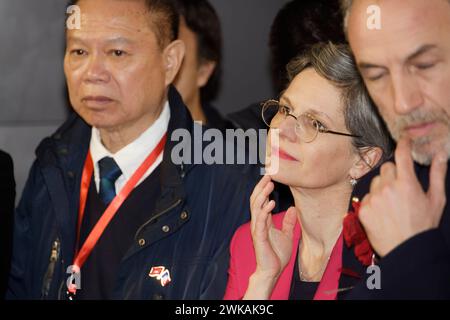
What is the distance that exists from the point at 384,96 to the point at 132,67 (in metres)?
1.00

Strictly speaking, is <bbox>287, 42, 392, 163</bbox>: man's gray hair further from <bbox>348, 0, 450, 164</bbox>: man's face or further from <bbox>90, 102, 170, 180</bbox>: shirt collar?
<bbox>90, 102, 170, 180</bbox>: shirt collar

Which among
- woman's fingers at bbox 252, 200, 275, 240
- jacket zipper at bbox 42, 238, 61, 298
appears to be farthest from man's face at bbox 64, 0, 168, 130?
woman's fingers at bbox 252, 200, 275, 240

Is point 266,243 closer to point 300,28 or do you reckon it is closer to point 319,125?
point 319,125

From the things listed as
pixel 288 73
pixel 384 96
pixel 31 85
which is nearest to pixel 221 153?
pixel 288 73

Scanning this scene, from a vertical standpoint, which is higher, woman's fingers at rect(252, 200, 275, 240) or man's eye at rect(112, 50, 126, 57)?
man's eye at rect(112, 50, 126, 57)

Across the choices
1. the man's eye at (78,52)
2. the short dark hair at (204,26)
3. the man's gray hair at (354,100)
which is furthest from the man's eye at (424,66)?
the short dark hair at (204,26)

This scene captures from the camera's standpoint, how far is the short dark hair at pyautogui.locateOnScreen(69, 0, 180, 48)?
249 centimetres

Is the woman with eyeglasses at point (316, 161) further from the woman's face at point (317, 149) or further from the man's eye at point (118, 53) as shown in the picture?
the man's eye at point (118, 53)

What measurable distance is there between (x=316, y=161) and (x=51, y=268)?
0.90 meters

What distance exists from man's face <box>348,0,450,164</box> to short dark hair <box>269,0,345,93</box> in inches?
27.7

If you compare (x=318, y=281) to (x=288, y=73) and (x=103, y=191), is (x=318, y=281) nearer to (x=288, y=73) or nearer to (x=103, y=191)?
(x=288, y=73)

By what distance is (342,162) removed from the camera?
2.06 m

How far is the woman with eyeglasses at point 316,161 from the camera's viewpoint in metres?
2.02
